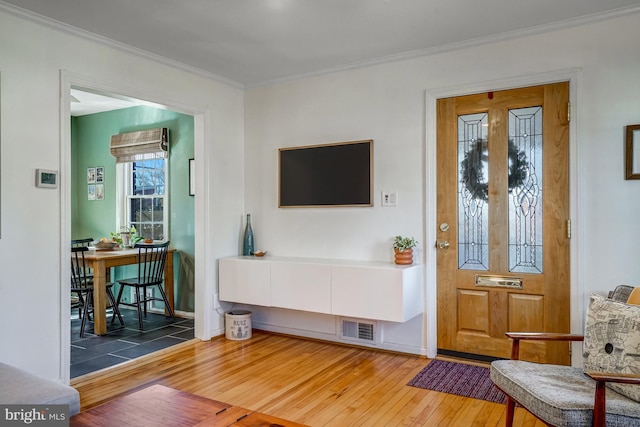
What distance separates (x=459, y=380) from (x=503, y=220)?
1.23 meters

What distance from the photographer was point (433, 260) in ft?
12.0

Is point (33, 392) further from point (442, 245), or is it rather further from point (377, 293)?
point (442, 245)

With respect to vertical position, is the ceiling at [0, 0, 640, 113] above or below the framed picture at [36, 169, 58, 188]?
above

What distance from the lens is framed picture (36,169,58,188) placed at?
2.96 metres

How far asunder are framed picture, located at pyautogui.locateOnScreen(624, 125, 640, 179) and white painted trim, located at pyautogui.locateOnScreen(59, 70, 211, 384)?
3375 mm

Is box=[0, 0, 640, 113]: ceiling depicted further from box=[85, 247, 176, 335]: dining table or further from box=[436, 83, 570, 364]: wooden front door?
box=[85, 247, 176, 335]: dining table

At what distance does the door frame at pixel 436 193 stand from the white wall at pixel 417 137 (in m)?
0.01

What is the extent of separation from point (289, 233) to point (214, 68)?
171 cm

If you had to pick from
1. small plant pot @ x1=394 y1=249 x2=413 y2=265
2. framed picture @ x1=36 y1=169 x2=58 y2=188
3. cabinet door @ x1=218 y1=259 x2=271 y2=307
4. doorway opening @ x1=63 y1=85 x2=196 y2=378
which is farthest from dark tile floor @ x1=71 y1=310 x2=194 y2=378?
small plant pot @ x1=394 y1=249 x2=413 y2=265

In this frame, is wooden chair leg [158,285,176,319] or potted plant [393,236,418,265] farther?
wooden chair leg [158,285,176,319]

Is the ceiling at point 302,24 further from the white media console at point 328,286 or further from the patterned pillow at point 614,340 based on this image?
the patterned pillow at point 614,340

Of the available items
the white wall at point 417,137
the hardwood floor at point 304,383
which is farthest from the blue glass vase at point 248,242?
the hardwood floor at point 304,383

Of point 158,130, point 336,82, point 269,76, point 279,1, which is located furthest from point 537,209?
point 158,130

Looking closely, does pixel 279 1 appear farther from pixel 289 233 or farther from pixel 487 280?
pixel 487 280
